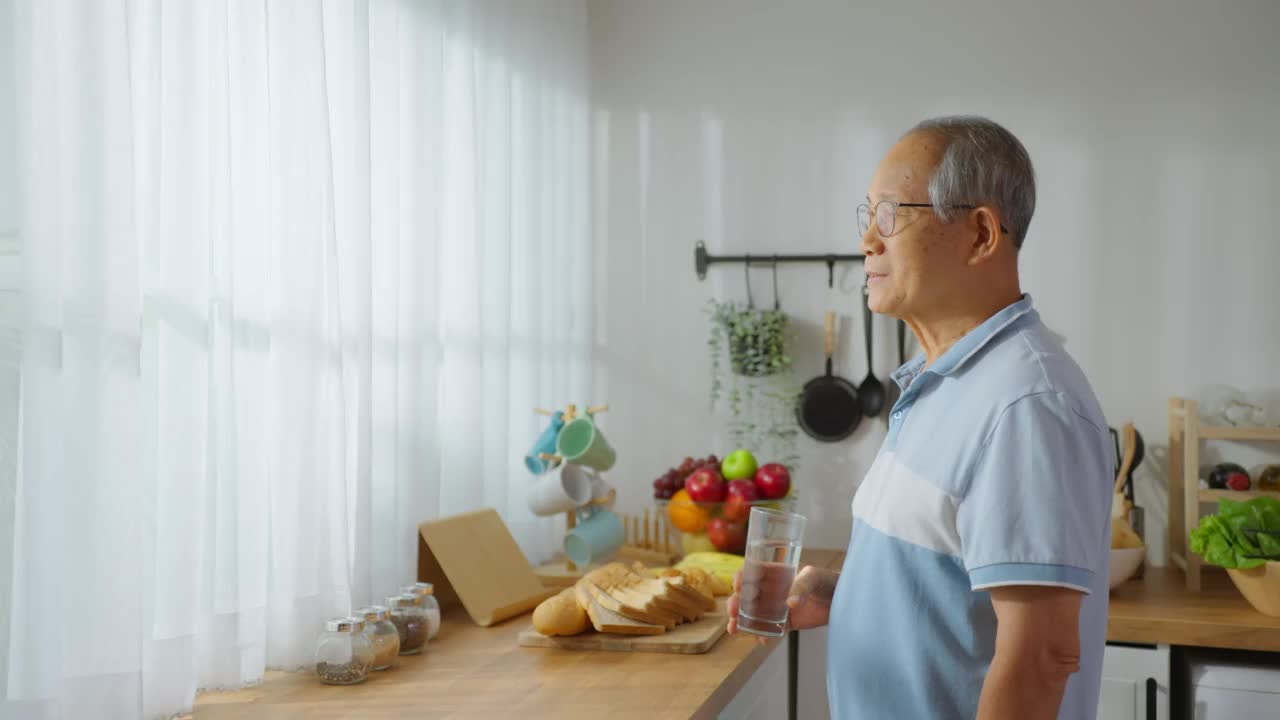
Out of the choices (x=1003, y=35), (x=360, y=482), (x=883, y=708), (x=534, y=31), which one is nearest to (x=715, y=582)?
(x=360, y=482)

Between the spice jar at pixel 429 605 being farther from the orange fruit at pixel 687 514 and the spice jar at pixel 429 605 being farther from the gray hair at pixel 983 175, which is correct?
the gray hair at pixel 983 175

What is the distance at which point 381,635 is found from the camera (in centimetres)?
171

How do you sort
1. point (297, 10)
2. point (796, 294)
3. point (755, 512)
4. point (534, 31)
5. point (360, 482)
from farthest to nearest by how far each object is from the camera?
point (796, 294) < point (534, 31) < point (360, 482) < point (297, 10) < point (755, 512)

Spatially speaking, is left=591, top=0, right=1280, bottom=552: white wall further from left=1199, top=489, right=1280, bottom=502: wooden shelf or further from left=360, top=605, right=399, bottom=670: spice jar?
left=360, top=605, right=399, bottom=670: spice jar

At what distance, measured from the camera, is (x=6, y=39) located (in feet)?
4.00

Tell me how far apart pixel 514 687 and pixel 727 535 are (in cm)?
107

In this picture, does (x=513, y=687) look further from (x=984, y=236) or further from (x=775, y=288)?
(x=775, y=288)

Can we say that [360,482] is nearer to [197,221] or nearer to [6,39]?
[197,221]

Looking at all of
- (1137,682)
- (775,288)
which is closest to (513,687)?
(1137,682)

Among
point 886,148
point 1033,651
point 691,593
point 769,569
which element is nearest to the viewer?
point 1033,651

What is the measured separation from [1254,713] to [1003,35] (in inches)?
67.6

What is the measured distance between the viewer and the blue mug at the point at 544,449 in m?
2.49

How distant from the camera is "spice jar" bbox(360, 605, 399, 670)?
1698mm

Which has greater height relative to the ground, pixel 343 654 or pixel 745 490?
pixel 745 490
